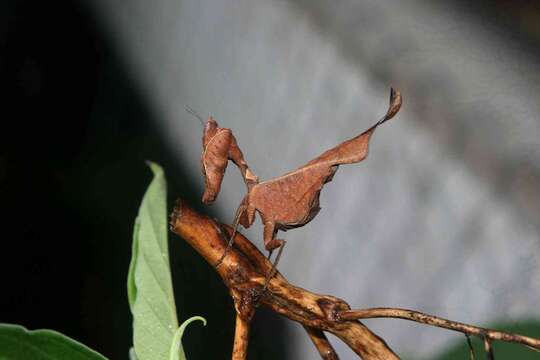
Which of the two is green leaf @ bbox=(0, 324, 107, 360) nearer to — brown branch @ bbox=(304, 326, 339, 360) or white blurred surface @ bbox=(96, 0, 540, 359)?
brown branch @ bbox=(304, 326, 339, 360)

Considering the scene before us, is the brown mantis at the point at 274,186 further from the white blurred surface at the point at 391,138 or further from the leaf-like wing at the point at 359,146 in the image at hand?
the white blurred surface at the point at 391,138

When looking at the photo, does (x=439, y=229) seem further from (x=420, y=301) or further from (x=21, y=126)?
(x=21, y=126)

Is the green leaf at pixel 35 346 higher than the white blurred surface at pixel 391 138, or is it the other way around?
the white blurred surface at pixel 391 138

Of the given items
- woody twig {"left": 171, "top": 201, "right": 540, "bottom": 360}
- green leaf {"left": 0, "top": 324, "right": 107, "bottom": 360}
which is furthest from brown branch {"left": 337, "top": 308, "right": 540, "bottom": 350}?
green leaf {"left": 0, "top": 324, "right": 107, "bottom": 360}

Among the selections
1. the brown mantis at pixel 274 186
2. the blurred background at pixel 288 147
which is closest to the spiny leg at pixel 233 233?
the brown mantis at pixel 274 186

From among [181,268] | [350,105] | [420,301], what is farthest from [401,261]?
[181,268]

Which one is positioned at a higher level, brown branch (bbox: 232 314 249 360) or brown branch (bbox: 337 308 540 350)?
brown branch (bbox: 337 308 540 350)
